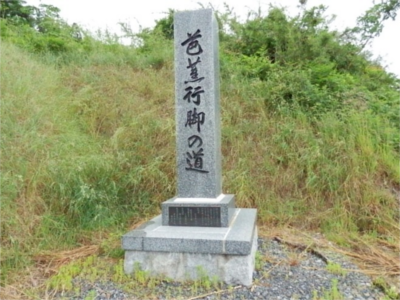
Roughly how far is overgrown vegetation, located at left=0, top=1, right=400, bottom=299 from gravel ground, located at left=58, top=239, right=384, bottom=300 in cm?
75

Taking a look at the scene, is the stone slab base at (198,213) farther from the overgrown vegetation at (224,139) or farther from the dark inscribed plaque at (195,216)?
the overgrown vegetation at (224,139)

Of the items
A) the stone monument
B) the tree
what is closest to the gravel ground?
the stone monument

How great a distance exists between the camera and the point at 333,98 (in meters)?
5.02

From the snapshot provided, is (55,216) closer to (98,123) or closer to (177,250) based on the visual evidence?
(177,250)

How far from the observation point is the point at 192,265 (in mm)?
2496

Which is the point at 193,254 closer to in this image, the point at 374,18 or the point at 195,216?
the point at 195,216

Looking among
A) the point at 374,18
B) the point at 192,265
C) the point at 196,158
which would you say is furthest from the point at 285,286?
the point at 374,18

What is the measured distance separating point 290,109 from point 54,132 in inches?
131

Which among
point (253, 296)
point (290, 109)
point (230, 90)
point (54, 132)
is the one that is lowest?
point (253, 296)

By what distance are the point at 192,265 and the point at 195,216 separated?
18.9 inches

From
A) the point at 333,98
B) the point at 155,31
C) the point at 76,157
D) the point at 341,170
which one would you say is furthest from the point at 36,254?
the point at 155,31

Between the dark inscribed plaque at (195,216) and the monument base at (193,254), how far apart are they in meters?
0.20

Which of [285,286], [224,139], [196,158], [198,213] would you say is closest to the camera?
[285,286]

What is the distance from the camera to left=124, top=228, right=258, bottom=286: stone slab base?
2418 mm
